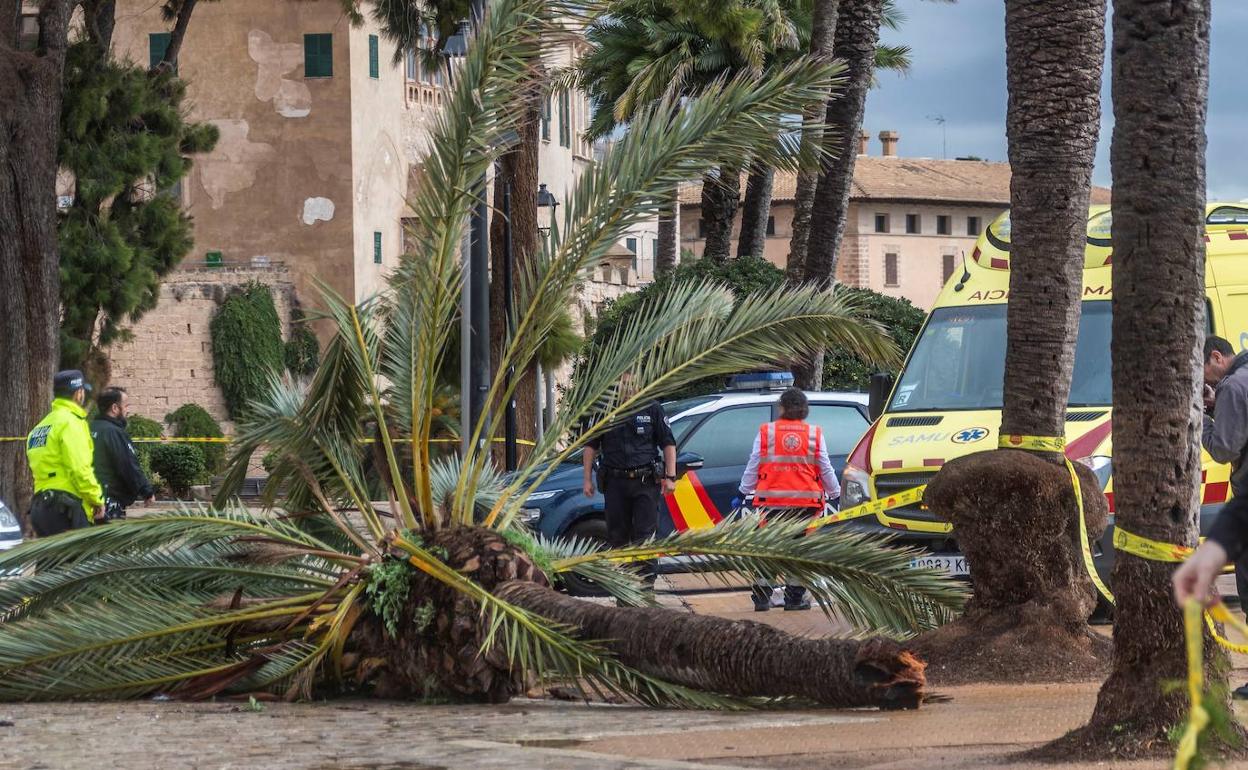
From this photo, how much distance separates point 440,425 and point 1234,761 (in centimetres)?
1815

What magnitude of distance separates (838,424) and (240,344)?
28572mm

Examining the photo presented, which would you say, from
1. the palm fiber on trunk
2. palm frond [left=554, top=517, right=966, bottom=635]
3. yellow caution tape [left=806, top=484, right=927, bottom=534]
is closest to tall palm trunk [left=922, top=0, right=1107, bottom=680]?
the palm fiber on trunk

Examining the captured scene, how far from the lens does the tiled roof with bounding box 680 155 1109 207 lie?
83.8 metres

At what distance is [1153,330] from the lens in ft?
20.1

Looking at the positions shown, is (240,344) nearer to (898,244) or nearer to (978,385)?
(978,385)

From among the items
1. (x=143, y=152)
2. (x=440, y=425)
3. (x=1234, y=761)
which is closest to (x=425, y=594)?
(x=1234, y=761)

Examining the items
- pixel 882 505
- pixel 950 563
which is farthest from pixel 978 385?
pixel 950 563

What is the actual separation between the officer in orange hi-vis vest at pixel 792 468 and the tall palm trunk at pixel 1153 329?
630 cm

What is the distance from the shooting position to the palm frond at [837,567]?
29.4ft

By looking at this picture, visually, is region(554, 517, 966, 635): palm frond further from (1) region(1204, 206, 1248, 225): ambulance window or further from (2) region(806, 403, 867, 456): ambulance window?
(2) region(806, 403, 867, 456): ambulance window

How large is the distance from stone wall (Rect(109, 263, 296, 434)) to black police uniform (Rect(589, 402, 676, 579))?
30663mm

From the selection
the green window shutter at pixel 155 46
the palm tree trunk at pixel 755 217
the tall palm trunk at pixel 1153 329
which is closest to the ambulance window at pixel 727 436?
the tall palm trunk at pixel 1153 329

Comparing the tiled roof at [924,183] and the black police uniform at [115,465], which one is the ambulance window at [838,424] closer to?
the black police uniform at [115,465]

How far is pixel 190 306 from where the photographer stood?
4225 cm
